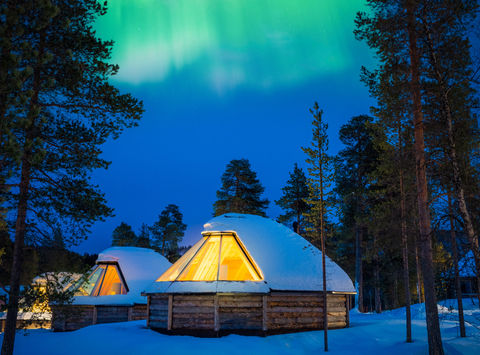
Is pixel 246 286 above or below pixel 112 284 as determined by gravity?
above

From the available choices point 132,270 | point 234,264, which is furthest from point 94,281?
point 234,264

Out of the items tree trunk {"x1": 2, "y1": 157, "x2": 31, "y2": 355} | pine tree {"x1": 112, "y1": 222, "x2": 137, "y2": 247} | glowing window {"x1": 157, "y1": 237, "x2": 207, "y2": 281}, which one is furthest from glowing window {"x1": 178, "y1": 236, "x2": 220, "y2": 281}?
pine tree {"x1": 112, "y1": 222, "x2": 137, "y2": 247}

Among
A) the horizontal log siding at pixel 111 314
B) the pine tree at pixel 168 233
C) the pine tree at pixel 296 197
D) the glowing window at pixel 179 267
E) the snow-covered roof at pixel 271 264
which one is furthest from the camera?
the pine tree at pixel 168 233

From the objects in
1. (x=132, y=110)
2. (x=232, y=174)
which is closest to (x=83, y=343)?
(x=132, y=110)

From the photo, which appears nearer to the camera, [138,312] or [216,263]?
[216,263]

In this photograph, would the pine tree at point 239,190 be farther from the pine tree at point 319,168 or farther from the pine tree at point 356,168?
the pine tree at point 319,168

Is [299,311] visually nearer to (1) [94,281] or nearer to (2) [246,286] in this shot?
(2) [246,286]

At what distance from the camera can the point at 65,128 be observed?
11.5 m

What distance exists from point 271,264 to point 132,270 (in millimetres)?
14397

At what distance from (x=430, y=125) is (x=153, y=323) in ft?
47.9

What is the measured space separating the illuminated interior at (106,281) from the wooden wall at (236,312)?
10.4m

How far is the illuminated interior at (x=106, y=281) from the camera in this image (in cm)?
2731

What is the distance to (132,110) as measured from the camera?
11.9 meters

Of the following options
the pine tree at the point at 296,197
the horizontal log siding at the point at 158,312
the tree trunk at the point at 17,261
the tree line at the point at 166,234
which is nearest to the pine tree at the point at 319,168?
the horizontal log siding at the point at 158,312
